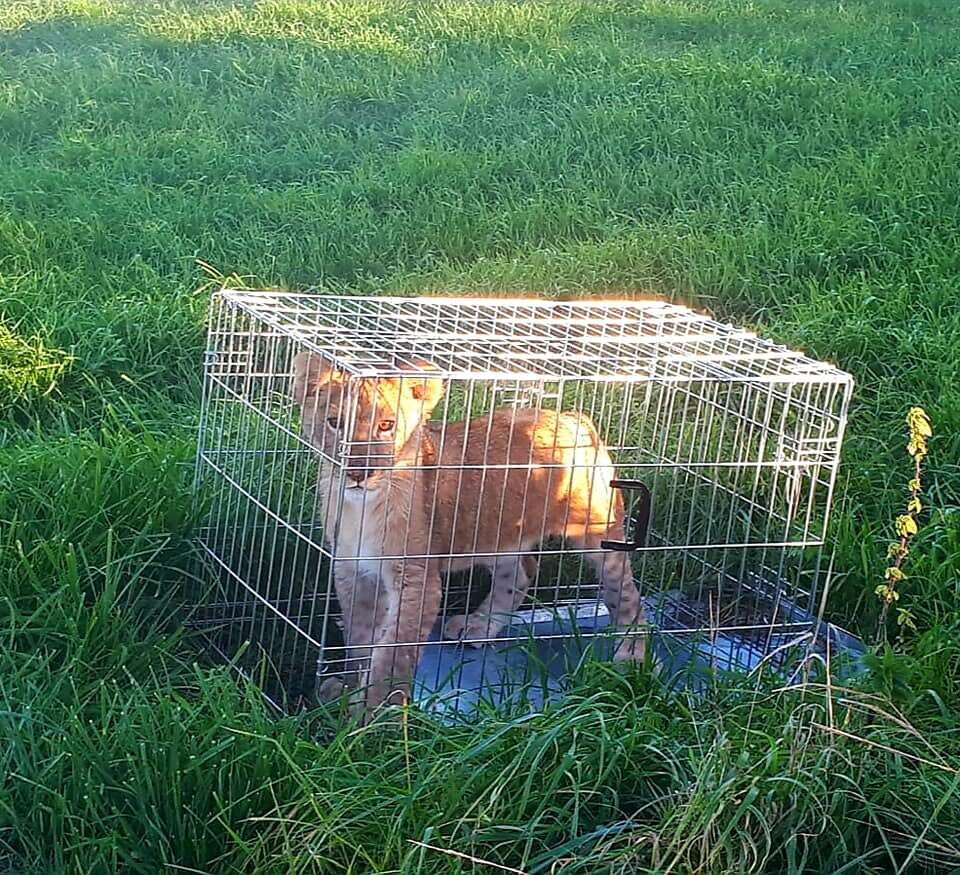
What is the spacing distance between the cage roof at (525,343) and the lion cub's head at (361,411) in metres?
0.06

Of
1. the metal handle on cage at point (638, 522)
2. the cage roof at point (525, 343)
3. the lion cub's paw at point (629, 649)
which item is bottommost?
the lion cub's paw at point (629, 649)

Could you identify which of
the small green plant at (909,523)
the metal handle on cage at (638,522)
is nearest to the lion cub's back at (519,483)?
the metal handle on cage at (638,522)

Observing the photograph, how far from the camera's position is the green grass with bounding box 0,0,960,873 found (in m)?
2.67

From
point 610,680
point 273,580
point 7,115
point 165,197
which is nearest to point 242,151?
point 165,197

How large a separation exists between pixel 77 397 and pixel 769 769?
369 centimetres

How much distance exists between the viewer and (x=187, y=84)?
946 cm

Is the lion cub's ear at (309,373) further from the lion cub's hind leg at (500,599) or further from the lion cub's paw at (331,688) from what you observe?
the lion cub's hind leg at (500,599)

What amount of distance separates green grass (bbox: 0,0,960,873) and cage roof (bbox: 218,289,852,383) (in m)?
0.73

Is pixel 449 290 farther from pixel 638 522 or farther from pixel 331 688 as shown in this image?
pixel 331 688

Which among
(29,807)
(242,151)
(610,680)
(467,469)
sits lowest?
(29,807)

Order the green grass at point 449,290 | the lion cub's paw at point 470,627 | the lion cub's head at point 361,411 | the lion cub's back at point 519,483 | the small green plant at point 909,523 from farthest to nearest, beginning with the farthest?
1. the lion cub's paw at point 470,627
2. the lion cub's back at point 519,483
3. the small green plant at point 909,523
4. the lion cub's head at point 361,411
5. the green grass at point 449,290

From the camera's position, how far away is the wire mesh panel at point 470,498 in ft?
11.9

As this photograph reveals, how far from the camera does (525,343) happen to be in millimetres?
3900

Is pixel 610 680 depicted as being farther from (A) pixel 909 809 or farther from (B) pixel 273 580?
(B) pixel 273 580
